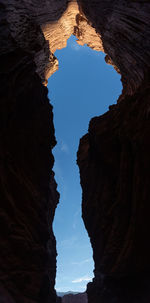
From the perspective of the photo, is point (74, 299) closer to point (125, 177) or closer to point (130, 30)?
point (125, 177)

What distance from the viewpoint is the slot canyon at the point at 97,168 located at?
974 centimetres

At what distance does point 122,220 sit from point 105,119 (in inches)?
275

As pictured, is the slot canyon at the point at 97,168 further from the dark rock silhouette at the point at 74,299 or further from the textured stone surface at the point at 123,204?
the dark rock silhouette at the point at 74,299

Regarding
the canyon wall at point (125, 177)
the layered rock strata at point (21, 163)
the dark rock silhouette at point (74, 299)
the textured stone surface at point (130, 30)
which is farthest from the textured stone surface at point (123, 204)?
the dark rock silhouette at point (74, 299)

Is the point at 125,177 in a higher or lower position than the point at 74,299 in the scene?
higher

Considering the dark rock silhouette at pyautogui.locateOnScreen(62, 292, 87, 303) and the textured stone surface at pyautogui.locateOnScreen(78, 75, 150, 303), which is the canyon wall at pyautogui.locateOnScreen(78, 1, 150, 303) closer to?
the textured stone surface at pyautogui.locateOnScreen(78, 75, 150, 303)

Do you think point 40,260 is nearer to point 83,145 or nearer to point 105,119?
point 105,119

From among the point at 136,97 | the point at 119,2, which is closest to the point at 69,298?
the point at 136,97

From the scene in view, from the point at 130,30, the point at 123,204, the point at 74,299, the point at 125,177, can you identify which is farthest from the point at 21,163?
the point at 74,299

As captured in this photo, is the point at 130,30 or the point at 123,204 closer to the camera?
the point at 123,204

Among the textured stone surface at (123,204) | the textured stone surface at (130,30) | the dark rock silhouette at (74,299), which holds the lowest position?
the dark rock silhouette at (74,299)

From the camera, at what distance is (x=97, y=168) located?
16062 mm

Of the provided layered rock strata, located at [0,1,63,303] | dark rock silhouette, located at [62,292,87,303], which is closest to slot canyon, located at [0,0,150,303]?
layered rock strata, located at [0,1,63,303]

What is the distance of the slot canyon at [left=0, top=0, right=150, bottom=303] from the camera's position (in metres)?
9.74
